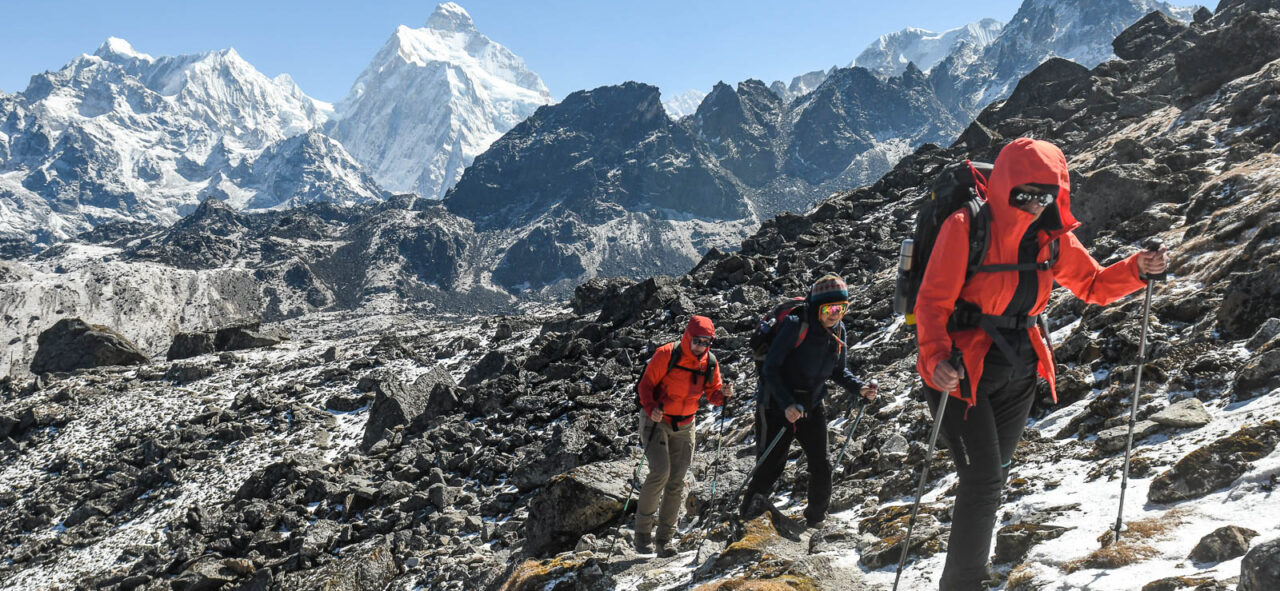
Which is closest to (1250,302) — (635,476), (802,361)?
(802,361)

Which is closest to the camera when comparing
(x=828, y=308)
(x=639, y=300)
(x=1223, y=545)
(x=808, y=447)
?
(x=1223, y=545)

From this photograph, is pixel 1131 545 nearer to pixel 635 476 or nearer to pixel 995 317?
pixel 995 317

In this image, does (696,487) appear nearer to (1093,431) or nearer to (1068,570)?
(1093,431)

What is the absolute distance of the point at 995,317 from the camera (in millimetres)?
4539

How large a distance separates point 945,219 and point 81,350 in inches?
2912

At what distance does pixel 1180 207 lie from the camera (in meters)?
16.5

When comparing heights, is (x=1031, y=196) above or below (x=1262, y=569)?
above

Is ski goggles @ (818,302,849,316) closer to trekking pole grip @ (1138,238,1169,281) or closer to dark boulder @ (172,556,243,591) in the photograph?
trekking pole grip @ (1138,238,1169,281)

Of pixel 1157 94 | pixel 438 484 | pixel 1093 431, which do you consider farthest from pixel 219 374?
pixel 1157 94

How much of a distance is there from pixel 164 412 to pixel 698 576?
37740mm

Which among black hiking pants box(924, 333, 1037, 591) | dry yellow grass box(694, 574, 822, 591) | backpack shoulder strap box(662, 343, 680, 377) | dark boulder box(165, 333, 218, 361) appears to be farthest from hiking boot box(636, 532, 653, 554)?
dark boulder box(165, 333, 218, 361)

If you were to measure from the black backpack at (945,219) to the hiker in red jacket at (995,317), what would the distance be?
67 millimetres

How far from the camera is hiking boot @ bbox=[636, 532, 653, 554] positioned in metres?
9.06

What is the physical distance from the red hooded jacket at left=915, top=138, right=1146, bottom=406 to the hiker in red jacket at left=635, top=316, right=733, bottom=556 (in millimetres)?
4277
